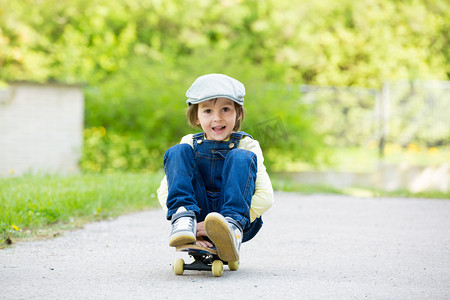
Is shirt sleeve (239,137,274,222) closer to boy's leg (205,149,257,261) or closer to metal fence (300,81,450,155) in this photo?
boy's leg (205,149,257,261)

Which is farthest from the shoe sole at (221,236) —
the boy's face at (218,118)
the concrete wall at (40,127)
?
the concrete wall at (40,127)

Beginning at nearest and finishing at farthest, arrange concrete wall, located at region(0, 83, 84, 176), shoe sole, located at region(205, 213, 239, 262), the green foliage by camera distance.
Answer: shoe sole, located at region(205, 213, 239, 262)
concrete wall, located at region(0, 83, 84, 176)
the green foliage

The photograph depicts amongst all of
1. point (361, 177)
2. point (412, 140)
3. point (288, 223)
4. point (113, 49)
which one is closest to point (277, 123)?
point (361, 177)

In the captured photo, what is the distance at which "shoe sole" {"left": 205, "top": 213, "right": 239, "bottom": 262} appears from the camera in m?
3.22

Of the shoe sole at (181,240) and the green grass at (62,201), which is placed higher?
the shoe sole at (181,240)

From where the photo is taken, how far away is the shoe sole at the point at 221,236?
3.22m

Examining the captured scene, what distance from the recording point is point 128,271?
3.62m

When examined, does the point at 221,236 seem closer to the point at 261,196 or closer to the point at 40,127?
the point at 261,196

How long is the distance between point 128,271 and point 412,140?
383 inches

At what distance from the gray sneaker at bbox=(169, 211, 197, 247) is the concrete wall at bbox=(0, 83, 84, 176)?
23.5ft

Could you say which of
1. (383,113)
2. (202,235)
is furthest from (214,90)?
(383,113)

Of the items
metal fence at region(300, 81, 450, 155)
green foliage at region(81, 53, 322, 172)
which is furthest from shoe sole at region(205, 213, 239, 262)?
metal fence at region(300, 81, 450, 155)

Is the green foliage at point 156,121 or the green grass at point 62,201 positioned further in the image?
the green foliage at point 156,121

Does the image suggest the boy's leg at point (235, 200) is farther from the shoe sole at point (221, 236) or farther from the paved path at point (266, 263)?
the paved path at point (266, 263)
